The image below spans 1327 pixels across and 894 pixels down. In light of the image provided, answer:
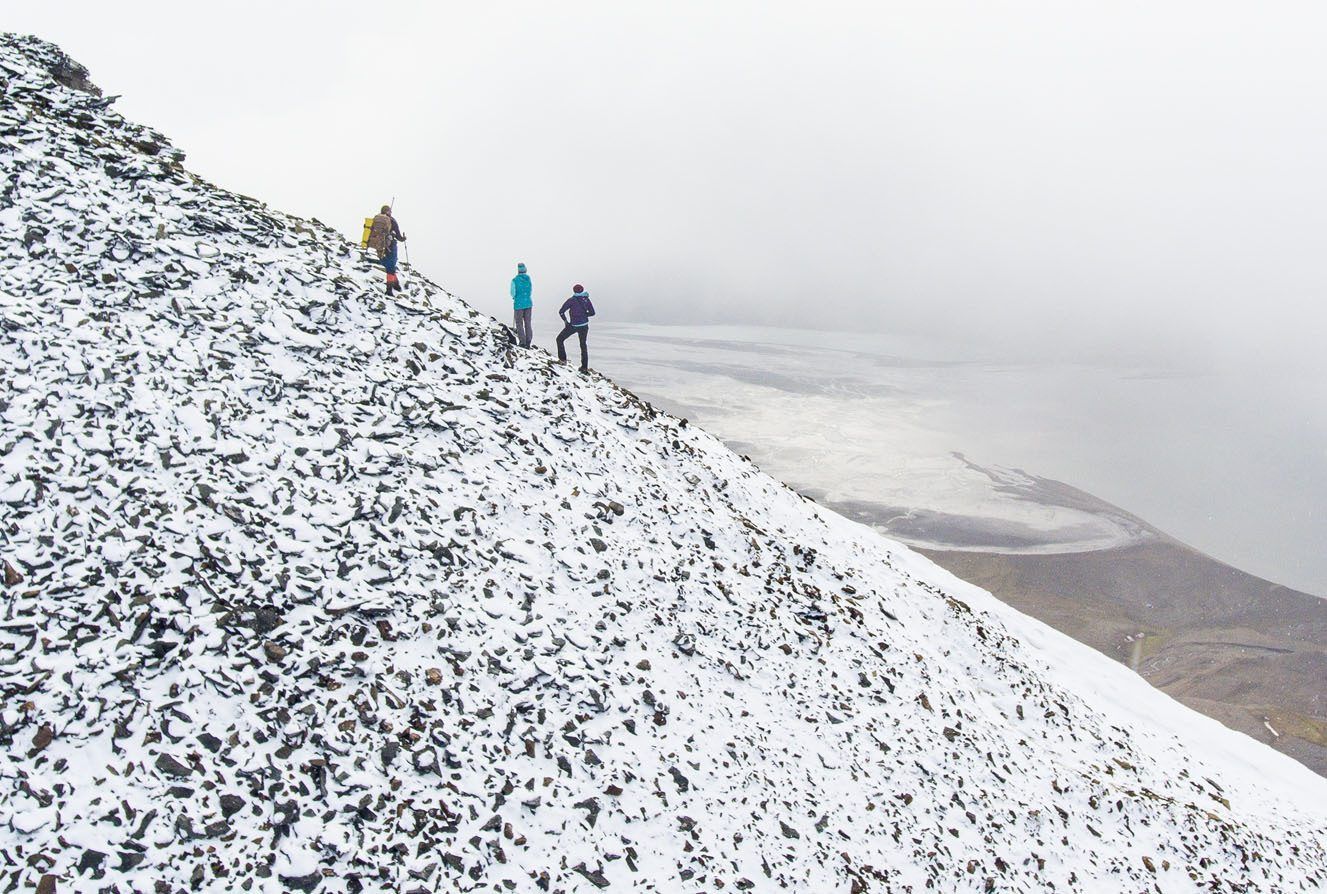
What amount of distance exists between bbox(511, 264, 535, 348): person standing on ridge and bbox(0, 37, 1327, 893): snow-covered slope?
114 cm

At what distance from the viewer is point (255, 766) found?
11891 millimetres

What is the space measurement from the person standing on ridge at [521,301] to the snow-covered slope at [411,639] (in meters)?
1.14

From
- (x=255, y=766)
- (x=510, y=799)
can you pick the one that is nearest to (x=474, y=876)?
(x=510, y=799)

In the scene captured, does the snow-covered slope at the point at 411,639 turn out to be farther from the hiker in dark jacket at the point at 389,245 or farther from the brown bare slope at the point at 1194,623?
the brown bare slope at the point at 1194,623

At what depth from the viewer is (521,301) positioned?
23.3 metres

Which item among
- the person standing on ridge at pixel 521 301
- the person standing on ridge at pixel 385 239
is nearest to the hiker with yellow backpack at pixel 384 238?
the person standing on ridge at pixel 385 239

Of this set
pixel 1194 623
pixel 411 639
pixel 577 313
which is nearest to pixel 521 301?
pixel 577 313

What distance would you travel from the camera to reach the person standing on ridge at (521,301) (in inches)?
897

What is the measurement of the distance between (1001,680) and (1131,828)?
567 cm

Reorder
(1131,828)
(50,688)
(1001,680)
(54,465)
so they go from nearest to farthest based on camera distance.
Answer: (50,688), (54,465), (1131,828), (1001,680)

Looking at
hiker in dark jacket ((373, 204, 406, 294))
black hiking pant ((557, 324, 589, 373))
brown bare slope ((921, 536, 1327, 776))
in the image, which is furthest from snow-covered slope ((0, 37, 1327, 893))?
brown bare slope ((921, 536, 1327, 776))

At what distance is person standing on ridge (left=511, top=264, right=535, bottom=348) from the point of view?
74.7 feet

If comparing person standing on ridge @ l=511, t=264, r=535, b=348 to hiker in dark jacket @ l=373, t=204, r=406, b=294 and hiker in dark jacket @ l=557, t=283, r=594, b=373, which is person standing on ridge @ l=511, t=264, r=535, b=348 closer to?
hiker in dark jacket @ l=557, t=283, r=594, b=373

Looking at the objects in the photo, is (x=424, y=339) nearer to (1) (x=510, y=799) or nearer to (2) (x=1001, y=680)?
(1) (x=510, y=799)
